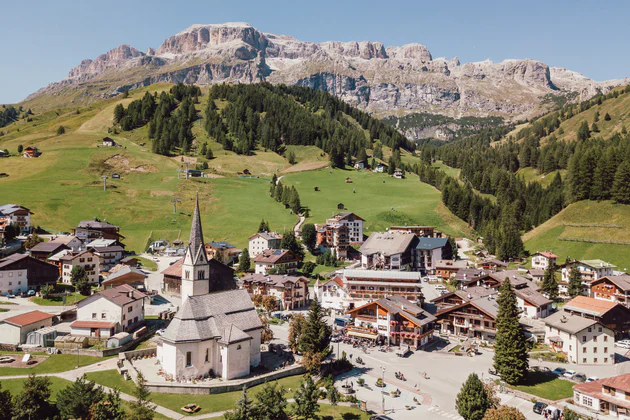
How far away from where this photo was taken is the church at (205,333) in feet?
172

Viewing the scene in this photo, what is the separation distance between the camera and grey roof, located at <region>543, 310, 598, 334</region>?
6297cm

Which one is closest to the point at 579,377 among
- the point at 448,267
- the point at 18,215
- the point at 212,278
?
the point at 448,267

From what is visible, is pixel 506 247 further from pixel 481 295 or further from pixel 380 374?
pixel 380 374

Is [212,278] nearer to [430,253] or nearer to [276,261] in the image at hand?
[276,261]

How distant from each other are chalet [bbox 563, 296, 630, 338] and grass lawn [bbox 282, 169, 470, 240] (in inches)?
2783

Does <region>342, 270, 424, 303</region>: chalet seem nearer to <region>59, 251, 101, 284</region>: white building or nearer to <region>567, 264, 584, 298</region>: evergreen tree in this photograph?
<region>567, 264, 584, 298</region>: evergreen tree

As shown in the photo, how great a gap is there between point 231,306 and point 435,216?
107933 mm

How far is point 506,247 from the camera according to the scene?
118 meters

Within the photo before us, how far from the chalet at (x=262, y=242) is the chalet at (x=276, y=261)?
6.47 metres

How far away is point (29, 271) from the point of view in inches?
3300

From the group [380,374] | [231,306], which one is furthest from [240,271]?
Answer: [380,374]

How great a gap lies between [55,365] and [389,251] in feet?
265

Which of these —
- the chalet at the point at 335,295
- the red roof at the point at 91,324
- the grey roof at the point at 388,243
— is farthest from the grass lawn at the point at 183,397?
the grey roof at the point at 388,243

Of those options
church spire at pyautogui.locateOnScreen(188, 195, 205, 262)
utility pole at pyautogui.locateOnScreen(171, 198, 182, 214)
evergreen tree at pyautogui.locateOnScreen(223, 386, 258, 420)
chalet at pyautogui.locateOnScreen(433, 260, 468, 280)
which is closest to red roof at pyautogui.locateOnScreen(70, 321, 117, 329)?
church spire at pyautogui.locateOnScreen(188, 195, 205, 262)
